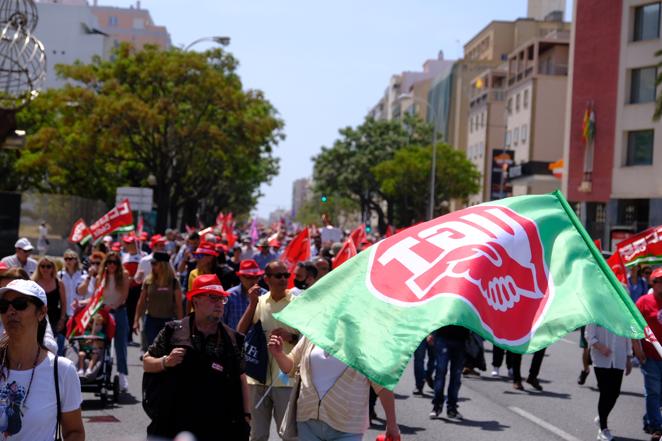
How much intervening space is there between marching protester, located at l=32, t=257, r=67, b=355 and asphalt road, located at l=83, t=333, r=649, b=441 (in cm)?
101

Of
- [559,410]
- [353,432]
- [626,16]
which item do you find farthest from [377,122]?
[353,432]

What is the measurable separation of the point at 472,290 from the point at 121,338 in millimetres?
8387

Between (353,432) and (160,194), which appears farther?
(160,194)

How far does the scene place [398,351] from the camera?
4629 millimetres

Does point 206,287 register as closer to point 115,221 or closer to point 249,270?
point 249,270

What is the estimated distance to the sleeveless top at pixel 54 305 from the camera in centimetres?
1103

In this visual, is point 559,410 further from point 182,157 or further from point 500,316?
point 182,157

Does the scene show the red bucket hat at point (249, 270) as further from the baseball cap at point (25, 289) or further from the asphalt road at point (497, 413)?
the baseball cap at point (25, 289)

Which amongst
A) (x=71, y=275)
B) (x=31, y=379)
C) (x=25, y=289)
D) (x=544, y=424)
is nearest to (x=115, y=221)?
(x=71, y=275)

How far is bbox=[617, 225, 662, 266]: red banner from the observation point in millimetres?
10328

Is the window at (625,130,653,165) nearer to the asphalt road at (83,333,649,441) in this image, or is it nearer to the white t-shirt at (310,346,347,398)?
the asphalt road at (83,333,649,441)

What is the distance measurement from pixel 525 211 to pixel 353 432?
1847mm

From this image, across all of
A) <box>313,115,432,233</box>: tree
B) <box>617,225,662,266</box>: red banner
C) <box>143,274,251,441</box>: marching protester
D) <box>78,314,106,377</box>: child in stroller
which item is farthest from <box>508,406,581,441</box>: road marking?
<box>313,115,432,233</box>: tree

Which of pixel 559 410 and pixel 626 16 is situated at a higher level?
pixel 626 16
